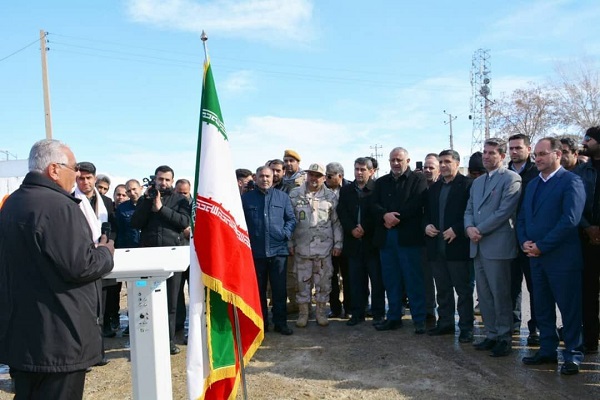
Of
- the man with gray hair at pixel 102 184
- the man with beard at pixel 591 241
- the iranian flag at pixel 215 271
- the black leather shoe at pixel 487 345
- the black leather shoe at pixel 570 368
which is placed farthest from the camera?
the man with gray hair at pixel 102 184

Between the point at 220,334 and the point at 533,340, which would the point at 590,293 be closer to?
the point at 533,340

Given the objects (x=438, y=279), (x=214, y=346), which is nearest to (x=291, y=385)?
(x=214, y=346)

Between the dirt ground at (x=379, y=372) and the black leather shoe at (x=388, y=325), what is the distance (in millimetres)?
140

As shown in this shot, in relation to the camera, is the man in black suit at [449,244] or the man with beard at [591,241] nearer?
the man with beard at [591,241]

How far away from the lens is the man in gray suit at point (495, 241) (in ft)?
16.8

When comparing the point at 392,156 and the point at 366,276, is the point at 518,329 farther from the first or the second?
the point at 392,156

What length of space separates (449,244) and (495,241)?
0.60 m

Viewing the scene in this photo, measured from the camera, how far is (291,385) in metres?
4.55

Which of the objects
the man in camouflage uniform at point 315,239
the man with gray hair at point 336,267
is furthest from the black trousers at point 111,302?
the man with gray hair at point 336,267

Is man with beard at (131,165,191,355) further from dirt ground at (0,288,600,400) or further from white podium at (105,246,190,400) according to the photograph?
white podium at (105,246,190,400)

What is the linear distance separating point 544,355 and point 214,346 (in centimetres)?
323

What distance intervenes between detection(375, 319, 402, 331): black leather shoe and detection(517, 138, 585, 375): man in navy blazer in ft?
5.88

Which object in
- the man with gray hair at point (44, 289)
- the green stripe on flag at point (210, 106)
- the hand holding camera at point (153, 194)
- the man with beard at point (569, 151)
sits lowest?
the man with gray hair at point (44, 289)

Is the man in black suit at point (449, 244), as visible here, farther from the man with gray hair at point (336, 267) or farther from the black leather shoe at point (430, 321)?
the man with gray hair at point (336, 267)
